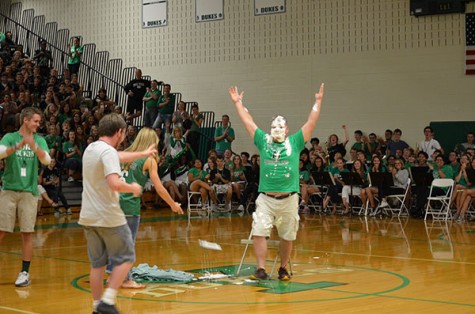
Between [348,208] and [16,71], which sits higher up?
[16,71]

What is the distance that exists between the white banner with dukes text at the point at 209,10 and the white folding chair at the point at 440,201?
10.3 meters

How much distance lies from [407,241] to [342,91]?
10431 mm

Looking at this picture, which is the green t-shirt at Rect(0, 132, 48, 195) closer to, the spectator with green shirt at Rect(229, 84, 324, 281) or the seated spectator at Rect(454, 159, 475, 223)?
the spectator with green shirt at Rect(229, 84, 324, 281)

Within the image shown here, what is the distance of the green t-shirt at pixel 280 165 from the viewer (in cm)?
920

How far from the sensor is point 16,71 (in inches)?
997

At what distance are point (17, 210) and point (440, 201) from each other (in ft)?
43.5

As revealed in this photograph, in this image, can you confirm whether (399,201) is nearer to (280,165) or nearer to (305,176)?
(305,176)

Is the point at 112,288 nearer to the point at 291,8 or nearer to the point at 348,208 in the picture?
the point at 348,208

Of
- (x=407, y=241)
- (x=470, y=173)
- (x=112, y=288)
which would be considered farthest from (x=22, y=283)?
(x=470, y=173)

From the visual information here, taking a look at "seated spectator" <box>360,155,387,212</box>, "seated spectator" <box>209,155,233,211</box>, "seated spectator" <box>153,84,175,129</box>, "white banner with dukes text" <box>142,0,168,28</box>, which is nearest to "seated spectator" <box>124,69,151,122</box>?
"seated spectator" <box>153,84,175,129</box>

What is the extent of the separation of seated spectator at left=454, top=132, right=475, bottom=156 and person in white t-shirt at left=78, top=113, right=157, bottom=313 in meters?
15.0

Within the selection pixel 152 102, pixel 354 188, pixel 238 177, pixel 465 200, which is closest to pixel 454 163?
pixel 465 200

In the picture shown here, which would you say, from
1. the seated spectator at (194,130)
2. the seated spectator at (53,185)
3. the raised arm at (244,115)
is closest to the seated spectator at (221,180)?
the seated spectator at (194,130)

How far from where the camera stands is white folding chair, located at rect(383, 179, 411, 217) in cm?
1962
